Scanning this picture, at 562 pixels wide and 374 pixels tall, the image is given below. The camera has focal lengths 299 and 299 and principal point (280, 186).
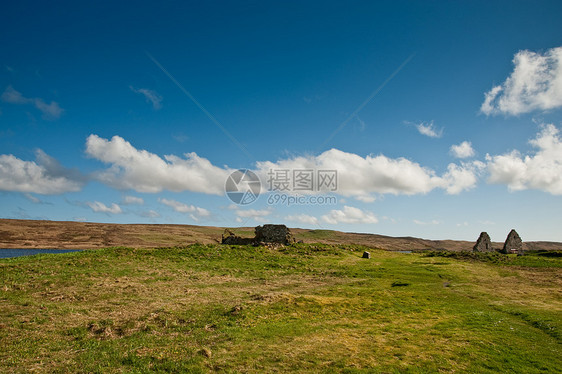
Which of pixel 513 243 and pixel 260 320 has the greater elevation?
pixel 513 243

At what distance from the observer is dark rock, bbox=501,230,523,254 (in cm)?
6594

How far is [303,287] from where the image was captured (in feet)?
87.8

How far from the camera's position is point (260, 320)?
55.0 ft

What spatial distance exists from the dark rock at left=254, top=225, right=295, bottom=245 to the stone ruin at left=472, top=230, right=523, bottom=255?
4319cm

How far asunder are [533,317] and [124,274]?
104 feet

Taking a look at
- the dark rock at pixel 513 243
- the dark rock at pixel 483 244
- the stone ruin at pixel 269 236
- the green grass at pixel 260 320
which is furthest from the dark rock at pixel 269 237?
the dark rock at pixel 513 243

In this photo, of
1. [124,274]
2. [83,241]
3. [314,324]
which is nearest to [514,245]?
[314,324]

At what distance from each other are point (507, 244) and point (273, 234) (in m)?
54.4

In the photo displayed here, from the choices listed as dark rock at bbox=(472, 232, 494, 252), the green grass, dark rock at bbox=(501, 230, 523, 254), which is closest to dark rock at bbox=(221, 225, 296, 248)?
the green grass

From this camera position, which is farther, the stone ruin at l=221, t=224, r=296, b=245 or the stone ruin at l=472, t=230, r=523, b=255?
the stone ruin at l=472, t=230, r=523, b=255

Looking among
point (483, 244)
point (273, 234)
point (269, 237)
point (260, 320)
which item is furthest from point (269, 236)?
point (483, 244)

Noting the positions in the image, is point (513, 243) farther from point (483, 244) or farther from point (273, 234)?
point (273, 234)

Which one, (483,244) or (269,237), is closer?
(269,237)

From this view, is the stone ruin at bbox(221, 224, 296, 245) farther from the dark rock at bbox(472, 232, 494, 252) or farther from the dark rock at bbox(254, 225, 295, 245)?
the dark rock at bbox(472, 232, 494, 252)
